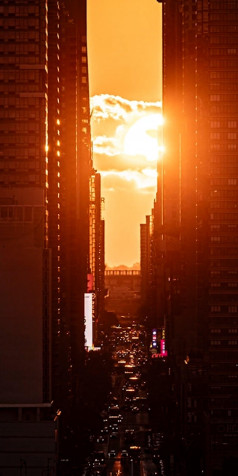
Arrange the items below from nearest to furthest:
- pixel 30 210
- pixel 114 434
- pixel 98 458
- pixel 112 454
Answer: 1. pixel 30 210
2. pixel 98 458
3. pixel 112 454
4. pixel 114 434

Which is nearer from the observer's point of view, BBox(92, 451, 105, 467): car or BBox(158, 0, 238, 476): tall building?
BBox(92, 451, 105, 467): car

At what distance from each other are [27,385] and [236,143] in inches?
1173

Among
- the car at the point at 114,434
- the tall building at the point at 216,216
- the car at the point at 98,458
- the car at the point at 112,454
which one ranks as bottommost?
the car at the point at 114,434

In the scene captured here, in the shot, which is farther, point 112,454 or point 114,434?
point 114,434

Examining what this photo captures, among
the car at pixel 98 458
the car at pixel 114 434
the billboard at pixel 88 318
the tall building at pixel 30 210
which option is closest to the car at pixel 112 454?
the car at pixel 98 458

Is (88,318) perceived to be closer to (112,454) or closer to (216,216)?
(216,216)

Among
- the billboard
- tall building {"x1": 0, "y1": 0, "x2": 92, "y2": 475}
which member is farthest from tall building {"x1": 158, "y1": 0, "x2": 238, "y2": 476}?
the billboard

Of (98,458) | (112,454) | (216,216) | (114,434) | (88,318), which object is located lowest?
(114,434)

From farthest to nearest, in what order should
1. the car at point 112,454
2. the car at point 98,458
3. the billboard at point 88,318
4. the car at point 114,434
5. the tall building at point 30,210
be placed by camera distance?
the billboard at point 88,318, the car at point 114,434, the car at point 112,454, the car at point 98,458, the tall building at point 30,210

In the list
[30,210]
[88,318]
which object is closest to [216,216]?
[30,210]

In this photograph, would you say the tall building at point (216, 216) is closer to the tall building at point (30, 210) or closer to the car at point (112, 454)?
the car at point (112, 454)

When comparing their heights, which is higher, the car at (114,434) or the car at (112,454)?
the car at (112,454)

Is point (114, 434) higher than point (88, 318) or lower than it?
lower

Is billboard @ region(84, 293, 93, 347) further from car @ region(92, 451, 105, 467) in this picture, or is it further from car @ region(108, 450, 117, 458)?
car @ region(92, 451, 105, 467)
